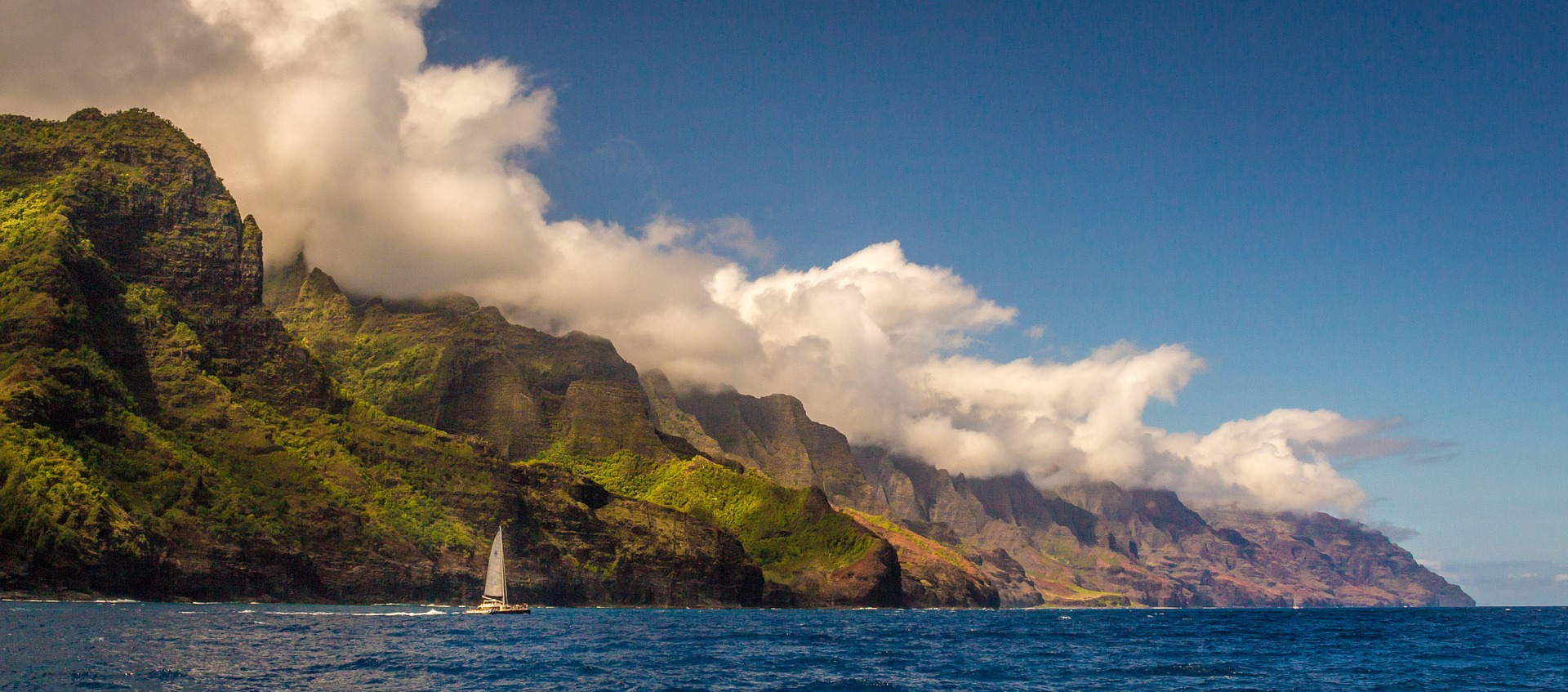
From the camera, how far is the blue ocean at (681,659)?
74188 millimetres

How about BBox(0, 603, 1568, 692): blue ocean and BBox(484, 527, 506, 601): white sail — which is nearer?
BBox(0, 603, 1568, 692): blue ocean

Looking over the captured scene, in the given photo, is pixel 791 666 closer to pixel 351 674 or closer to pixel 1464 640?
pixel 351 674

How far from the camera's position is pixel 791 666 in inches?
3666

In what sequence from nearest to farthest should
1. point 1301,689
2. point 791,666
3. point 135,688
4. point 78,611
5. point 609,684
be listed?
point 135,688 < point 609,684 < point 1301,689 < point 791,666 < point 78,611

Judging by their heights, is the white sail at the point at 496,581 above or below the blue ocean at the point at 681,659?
above

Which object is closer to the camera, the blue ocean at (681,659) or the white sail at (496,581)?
the blue ocean at (681,659)

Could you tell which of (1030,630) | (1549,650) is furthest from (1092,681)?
(1030,630)

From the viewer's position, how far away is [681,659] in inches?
3927

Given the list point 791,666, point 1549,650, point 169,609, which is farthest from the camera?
point 169,609

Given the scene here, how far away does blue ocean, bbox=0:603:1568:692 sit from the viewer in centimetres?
7419

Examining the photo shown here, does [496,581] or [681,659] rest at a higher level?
[496,581]

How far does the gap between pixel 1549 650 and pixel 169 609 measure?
179933 millimetres

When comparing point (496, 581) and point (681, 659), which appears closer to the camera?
point (681, 659)

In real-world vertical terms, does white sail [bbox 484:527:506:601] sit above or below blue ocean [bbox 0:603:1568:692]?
above
